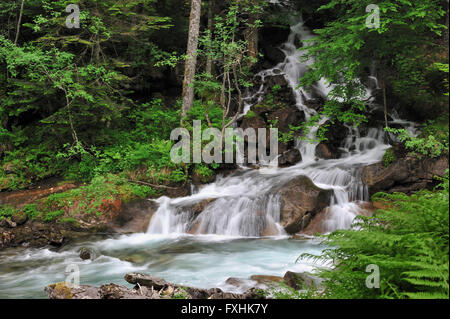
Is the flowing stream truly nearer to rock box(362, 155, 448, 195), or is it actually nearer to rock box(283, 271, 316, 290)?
rock box(362, 155, 448, 195)

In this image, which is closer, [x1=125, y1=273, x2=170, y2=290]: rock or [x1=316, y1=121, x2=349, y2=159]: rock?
[x1=125, y1=273, x2=170, y2=290]: rock

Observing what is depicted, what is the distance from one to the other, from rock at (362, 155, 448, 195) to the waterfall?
0.44 meters

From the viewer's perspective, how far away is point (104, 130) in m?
12.2

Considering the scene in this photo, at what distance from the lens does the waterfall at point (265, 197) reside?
29.9ft

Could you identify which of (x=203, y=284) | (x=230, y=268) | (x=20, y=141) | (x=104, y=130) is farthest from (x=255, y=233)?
(x=20, y=141)

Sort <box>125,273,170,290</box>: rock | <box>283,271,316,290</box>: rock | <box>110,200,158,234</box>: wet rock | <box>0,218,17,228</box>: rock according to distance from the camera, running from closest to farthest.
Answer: <box>125,273,170,290</box>: rock
<box>283,271,316,290</box>: rock
<box>0,218,17,228</box>: rock
<box>110,200,158,234</box>: wet rock

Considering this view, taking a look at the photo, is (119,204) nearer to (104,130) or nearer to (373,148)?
(104,130)

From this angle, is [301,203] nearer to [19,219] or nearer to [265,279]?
[265,279]

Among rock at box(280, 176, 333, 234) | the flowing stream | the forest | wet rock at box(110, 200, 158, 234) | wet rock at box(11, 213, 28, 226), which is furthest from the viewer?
wet rock at box(110, 200, 158, 234)

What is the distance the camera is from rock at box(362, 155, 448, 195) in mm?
9383

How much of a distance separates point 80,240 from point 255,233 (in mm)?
4763

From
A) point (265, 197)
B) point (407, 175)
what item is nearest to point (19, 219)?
point (265, 197)

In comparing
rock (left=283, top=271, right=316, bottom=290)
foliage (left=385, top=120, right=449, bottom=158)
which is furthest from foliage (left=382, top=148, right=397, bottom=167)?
rock (left=283, top=271, right=316, bottom=290)

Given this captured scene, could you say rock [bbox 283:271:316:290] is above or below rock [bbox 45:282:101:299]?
below
